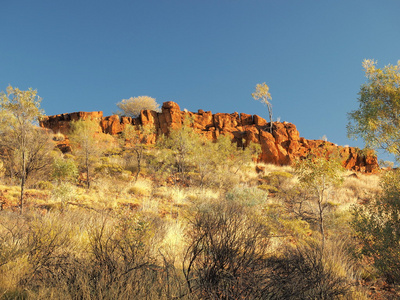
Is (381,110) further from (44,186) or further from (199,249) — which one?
(44,186)

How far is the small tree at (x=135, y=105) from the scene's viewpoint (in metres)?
50.0

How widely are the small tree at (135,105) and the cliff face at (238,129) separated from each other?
374 inches

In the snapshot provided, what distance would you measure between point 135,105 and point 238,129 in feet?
72.3

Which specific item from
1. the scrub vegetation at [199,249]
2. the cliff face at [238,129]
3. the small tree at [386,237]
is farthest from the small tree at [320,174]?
the cliff face at [238,129]

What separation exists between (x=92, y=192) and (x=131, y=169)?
28.7 ft

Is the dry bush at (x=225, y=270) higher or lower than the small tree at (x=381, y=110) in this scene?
lower

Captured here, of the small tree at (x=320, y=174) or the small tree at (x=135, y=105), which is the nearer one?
the small tree at (x=320, y=174)

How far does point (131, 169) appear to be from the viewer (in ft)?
73.6

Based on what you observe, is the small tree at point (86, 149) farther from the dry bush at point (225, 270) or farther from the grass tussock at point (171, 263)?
the dry bush at point (225, 270)

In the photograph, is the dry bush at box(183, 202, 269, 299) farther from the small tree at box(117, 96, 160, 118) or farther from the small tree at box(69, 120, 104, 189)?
the small tree at box(117, 96, 160, 118)

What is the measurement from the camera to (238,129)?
40969mm

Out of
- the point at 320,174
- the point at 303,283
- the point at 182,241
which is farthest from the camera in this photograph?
the point at 320,174

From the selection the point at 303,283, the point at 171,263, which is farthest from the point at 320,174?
the point at 171,263

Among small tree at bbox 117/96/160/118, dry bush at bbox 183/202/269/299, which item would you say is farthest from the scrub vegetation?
small tree at bbox 117/96/160/118
